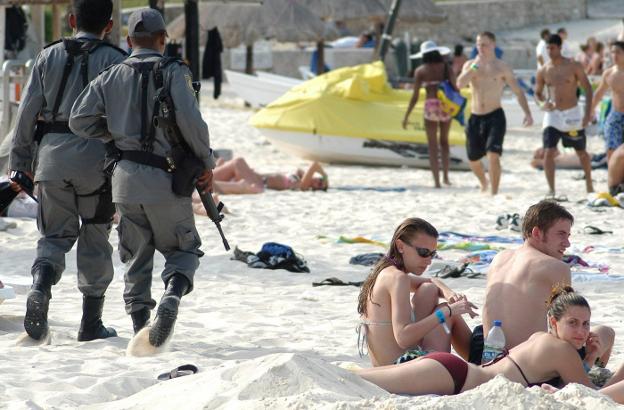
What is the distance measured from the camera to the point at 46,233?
5.70 m

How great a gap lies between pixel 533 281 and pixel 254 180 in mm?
8010

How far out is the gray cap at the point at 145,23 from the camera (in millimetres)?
5422

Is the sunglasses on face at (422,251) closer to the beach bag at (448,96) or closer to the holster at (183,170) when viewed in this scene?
the holster at (183,170)

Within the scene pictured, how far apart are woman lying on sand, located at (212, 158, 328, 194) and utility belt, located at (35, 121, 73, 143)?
6643 millimetres

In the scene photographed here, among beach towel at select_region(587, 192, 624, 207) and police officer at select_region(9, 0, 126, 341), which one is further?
beach towel at select_region(587, 192, 624, 207)

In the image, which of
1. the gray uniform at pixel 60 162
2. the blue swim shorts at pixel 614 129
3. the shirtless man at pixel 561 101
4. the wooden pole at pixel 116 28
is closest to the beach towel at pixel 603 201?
the shirtless man at pixel 561 101

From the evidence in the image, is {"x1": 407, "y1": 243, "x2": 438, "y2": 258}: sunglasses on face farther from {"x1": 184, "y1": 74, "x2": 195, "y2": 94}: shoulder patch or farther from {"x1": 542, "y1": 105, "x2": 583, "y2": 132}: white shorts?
{"x1": 542, "y1": 105, "x2": 583, "y2": 132}: white shorts

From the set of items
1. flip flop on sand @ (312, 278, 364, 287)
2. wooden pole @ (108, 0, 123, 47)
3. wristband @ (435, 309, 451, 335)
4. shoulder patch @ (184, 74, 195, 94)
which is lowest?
flip flop on sand @ (312, 278, 364, 287)

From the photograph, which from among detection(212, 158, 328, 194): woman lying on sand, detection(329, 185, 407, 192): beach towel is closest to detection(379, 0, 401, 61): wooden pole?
detection(329, 185, 407, 192): beach towel

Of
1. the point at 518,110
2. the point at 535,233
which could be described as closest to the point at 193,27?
the point at 518,110

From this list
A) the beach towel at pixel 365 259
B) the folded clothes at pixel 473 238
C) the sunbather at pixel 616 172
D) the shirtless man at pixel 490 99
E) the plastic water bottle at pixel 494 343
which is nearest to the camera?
the plastic water bottle at pixel 494 343

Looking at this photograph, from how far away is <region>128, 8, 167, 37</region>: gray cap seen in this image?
542 cm

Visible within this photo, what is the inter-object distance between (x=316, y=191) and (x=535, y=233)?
7.95 meters

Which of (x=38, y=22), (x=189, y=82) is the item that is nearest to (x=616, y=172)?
(x=38, y=22)
